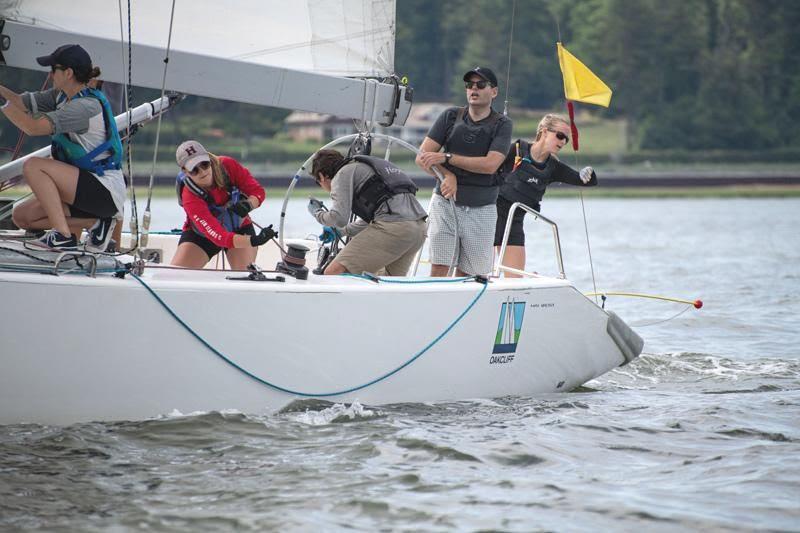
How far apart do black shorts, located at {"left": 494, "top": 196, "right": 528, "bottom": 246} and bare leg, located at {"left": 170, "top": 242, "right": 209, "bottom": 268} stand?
1975mm

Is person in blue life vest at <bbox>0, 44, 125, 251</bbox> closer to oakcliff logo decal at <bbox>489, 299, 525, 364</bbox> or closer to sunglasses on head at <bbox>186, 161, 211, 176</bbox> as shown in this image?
sunglasses on head at <bbox>186, 161, 211, 176</bbox>

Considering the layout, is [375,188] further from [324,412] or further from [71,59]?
[71,59]

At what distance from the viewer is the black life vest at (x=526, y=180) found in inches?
304

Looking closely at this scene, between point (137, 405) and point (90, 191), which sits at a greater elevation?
point (90, 191)

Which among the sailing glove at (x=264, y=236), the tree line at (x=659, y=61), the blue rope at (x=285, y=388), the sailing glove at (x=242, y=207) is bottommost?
the blue rope at (x=285, y=388)

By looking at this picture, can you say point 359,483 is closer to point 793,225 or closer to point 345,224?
point 345,224

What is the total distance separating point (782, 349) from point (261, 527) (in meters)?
5.99

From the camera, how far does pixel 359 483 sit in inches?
209

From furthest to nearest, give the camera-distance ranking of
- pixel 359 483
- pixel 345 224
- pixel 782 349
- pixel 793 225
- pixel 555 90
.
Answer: pixel 555 90, pixel 793 225, pixel 782 349, pixel 345 224, pixel 359 483

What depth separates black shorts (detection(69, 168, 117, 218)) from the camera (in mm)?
5660

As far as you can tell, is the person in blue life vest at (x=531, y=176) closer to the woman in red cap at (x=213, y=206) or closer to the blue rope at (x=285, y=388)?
the blue rope at (x=285, y=388)

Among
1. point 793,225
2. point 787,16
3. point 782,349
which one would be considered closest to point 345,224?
point 782,349

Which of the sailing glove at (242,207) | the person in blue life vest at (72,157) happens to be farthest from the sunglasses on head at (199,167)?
the person in blue life vest at (72,157)

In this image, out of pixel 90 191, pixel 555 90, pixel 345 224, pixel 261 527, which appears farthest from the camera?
pixel 555 90
